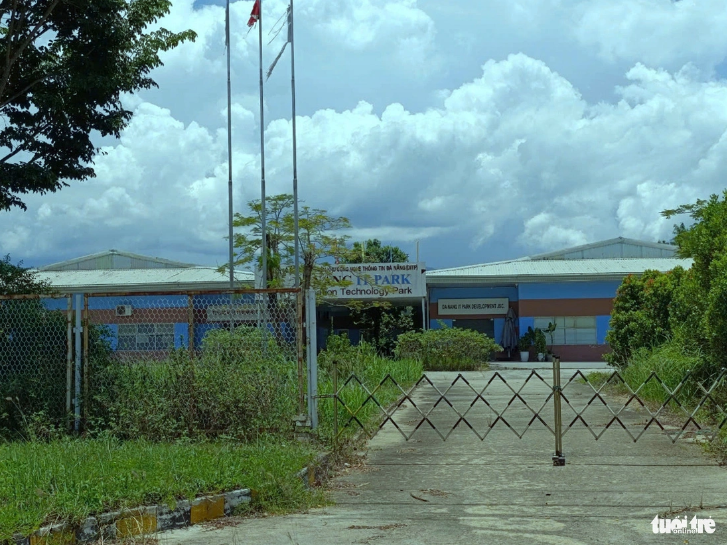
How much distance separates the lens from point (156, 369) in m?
10.6

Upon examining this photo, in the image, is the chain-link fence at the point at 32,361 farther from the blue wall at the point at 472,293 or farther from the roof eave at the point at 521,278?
the blue wall at the point at 472,293

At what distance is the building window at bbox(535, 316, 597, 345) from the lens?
138 ft

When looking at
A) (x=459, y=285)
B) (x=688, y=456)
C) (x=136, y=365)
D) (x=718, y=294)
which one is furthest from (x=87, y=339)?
(x=459, y=285)

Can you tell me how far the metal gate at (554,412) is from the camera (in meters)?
10.6

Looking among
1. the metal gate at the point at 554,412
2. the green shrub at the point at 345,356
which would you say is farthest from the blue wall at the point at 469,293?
the metal gate at the point at 554,412

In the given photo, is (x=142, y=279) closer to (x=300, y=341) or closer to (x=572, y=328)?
(x=572, y=328)

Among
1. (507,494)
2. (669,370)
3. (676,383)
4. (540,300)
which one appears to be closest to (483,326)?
(540,300)

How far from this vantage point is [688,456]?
1027 centimetres

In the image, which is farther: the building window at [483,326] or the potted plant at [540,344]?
the building window at [483,326]

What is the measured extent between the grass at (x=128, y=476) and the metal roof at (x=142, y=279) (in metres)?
28.1

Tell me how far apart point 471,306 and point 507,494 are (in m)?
34.8

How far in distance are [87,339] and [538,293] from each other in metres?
33.4

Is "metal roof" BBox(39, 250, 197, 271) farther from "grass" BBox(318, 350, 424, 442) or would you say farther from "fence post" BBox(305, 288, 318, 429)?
"fence post" BBox(305, 288, 318, 429)

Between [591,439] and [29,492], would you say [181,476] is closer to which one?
[29,492]
